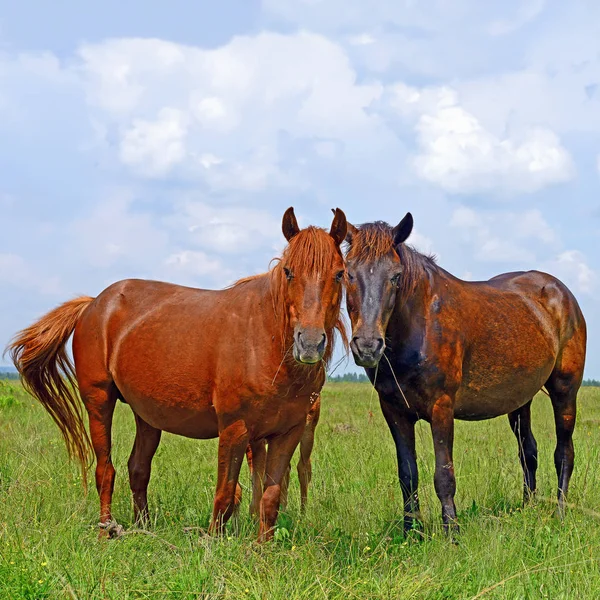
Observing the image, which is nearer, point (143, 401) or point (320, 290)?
point (320, 290)

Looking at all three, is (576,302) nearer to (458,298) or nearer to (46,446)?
(458,298)

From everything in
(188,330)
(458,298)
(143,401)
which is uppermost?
(458,298)

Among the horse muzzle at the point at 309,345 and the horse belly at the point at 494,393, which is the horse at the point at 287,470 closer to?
the horse muzzle at the point at 309,345

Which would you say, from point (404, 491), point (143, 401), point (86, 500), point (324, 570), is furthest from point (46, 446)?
point (324, 570)

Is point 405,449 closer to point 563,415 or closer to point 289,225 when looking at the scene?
point 289,225

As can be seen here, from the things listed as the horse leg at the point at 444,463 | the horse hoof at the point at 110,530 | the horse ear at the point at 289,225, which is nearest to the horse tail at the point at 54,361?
the horse hoof at the point at 110,530

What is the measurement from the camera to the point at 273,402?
4.80m

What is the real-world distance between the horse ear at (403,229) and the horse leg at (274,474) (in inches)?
63.9

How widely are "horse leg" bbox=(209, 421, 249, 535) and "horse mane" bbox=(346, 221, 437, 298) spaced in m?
1.53

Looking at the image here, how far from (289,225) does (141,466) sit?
8.90 ft

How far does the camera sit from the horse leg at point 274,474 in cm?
484

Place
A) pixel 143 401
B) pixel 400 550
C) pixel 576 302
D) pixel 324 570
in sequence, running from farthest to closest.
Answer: pixel 576 302
pixel 143 401
pixel 400 550
pixel 324 570

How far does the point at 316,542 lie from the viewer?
4773 millimetres

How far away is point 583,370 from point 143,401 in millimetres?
4618
